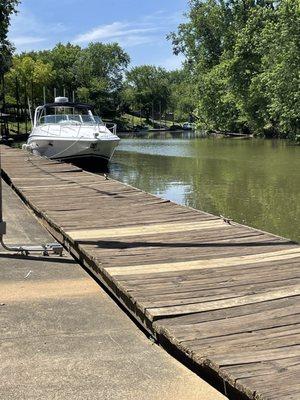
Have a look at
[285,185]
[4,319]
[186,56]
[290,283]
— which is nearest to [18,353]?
[4,319]

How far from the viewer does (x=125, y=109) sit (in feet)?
376

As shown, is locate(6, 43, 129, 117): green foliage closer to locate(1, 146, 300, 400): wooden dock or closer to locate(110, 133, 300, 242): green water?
locate(110, 133, 300, 242): green water

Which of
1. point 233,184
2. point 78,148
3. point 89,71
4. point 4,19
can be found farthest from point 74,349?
point 89,71

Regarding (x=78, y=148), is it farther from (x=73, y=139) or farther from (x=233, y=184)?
(x=233, y=184)

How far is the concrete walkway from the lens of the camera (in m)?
3.23

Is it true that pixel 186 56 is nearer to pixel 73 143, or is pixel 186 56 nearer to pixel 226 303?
pixel 73 143

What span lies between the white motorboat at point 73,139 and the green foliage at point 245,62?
60.9 feet

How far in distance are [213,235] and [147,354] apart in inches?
133

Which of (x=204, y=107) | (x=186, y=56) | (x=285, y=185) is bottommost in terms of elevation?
(x=285, y=185)

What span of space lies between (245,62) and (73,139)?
30596 millimetres

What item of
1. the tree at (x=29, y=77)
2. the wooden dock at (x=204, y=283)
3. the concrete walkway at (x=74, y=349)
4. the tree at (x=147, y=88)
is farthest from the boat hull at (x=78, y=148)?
the tree at (x=147, y=88)

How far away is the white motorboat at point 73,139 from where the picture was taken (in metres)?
23.8

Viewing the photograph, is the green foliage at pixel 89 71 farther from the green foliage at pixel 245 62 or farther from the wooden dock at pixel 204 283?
the wooden dock at pixel 204 283

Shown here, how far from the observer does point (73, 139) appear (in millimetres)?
23719
